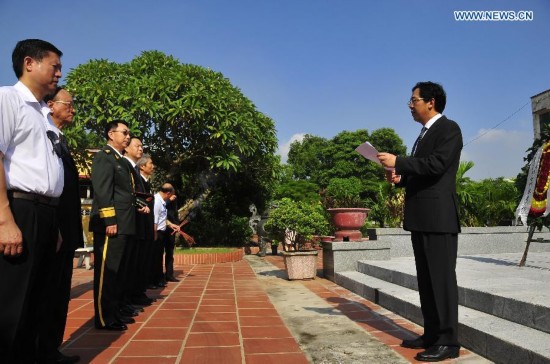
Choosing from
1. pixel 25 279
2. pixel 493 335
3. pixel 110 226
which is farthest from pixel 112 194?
pixel 493 335

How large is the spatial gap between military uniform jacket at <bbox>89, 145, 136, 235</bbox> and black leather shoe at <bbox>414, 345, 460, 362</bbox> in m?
2.73

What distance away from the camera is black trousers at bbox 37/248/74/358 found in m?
2.78

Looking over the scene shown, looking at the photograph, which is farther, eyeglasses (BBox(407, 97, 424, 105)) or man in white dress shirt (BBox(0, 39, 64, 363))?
eyeglasses (BBox(407, 97, 424, 105))

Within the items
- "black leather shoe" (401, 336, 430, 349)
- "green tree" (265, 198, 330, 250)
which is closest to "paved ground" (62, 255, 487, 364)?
"black leather shoe" (401, 336, 430, 349)

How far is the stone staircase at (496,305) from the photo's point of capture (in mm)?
2691

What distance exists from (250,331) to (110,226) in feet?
5.09

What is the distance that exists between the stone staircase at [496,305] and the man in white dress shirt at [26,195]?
271 centimetres

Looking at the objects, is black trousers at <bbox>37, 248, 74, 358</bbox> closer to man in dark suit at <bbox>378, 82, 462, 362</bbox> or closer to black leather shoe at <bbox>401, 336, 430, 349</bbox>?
man in dark suit at <bbox>378, 82, 462, 362</bbox>

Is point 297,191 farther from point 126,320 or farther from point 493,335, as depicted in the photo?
point 493,335

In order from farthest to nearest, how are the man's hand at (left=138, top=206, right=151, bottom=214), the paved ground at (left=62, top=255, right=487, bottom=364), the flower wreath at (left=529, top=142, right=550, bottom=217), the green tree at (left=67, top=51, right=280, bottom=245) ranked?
the green tree at (left=67, top=51, right=280, bottom=245) < the flower wreath at (left=529, top=142, right=550, bottom=217) < the man's hand at (left=138, top=206, right=151, bottom=214) < the paved ground at (left=62, top=255, right=487, bottom=364)

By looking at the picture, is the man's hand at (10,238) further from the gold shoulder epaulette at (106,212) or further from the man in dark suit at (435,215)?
the man in dark suit at (435,215)

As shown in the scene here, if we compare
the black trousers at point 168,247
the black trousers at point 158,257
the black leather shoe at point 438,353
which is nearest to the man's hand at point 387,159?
the black leather shoe at point 438,353

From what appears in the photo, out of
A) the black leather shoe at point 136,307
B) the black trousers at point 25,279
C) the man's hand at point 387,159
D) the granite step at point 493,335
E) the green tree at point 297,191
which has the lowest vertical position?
the black leather shoe at point 136,307

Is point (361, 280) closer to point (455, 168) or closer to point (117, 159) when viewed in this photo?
point (455, 168)
